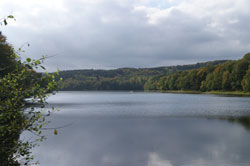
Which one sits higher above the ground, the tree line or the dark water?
the tree line

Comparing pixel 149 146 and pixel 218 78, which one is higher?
pixel 218 78

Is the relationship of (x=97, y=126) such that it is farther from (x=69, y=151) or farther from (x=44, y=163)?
(x=44, y=163)

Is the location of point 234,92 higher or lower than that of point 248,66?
lower

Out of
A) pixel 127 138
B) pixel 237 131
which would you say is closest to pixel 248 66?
pixel 237 131

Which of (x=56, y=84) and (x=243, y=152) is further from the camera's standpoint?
(x=243, y=152)

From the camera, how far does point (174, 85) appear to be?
12556cm

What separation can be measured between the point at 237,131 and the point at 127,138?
27.9 feet

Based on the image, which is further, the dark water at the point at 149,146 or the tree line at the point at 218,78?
the tree line at the point at 218,78

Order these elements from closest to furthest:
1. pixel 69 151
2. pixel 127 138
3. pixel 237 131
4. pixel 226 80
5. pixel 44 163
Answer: pixel 44 163
pixel 69 151
pixel 127 138
pixel 237 131
pixel 226 80

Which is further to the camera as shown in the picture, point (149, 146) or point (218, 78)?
point (218, 78)

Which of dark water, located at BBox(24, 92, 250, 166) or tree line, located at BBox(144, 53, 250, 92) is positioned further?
tree line, located at BBox(144, 53, 250, 92)

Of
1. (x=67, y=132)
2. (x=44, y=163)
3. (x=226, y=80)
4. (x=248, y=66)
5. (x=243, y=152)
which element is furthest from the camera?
(x=226, y=80)

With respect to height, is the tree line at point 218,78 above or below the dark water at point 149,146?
above

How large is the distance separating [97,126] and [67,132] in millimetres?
3543
